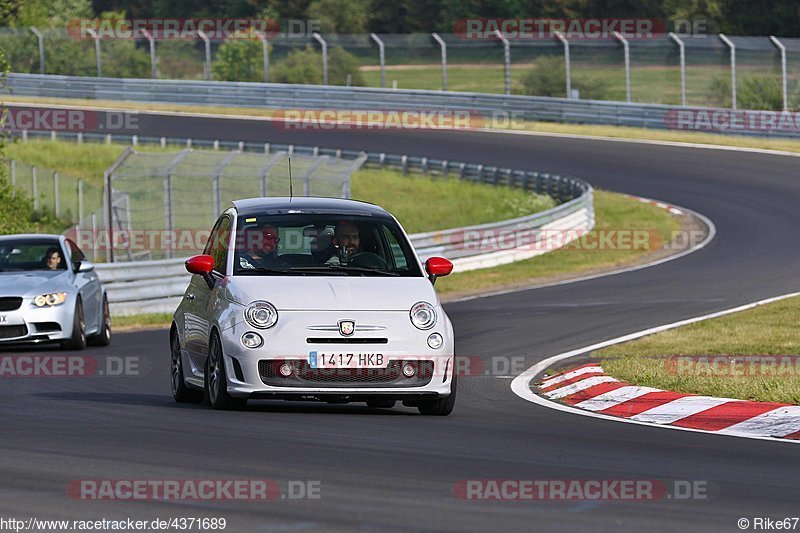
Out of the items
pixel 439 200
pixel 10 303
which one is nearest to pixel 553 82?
pixel 439 200

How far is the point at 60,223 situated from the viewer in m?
38.9

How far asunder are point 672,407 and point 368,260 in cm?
244

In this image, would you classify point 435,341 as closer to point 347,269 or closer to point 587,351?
point 347,269

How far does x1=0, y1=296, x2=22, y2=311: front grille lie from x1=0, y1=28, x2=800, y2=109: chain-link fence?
2968 cm

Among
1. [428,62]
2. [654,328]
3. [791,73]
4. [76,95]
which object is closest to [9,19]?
[76,95]

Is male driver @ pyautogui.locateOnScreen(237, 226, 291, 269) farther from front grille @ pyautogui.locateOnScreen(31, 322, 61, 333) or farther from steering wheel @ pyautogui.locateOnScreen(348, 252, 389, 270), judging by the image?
front grille @ pyautogui.locateOnScreen(31, 322, 61, 333)

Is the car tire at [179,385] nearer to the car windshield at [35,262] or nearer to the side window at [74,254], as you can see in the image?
the car windshield at [35,262]

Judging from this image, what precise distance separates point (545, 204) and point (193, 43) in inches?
1007

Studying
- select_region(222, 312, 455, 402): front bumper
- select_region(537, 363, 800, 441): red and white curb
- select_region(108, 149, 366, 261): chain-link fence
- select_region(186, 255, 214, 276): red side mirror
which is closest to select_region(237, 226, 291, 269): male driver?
select_region(186, 255, 214, 276): red side mirror

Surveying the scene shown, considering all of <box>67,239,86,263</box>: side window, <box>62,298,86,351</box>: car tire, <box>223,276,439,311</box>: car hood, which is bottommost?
<box>62,298,86,351</box>: car tire

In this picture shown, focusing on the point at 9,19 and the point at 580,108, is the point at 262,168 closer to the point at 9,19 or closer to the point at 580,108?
the point at 580,108

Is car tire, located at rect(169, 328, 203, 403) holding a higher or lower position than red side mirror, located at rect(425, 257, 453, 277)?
lower

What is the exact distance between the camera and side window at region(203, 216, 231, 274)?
1144 cm

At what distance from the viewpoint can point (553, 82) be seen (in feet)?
176
